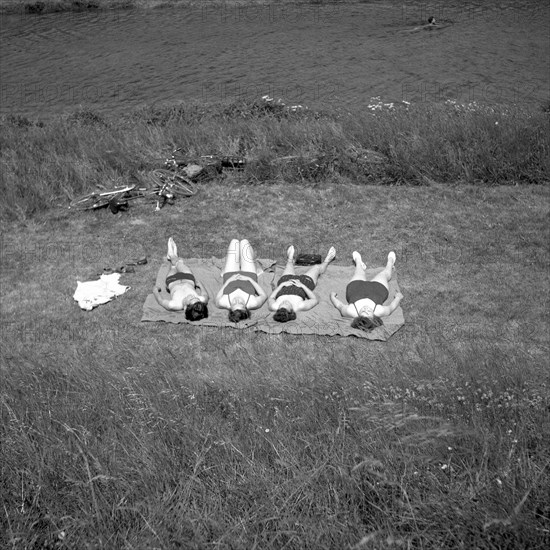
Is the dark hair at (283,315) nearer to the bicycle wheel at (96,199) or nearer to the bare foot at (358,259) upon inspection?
the bare foot at (358,259)

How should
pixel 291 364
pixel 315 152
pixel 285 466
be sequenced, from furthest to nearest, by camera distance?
pixel 315 152
pixel 291 364
pixel 285 466

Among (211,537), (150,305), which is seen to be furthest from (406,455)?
(150,305)

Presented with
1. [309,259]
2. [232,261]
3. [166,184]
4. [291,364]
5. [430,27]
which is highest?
[291,364]

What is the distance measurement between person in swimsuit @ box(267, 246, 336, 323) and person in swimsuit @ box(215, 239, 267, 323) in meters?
0.24

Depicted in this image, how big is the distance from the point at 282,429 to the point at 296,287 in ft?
15.6

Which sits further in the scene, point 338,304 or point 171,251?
point 171,251

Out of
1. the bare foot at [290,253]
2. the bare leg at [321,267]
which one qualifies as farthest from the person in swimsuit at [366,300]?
the bare foot at [290,253]

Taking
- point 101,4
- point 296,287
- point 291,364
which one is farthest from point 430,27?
point 291,364

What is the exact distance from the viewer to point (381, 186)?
12188mm

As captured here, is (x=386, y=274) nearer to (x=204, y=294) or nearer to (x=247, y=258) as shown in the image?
(x=247, y=258)

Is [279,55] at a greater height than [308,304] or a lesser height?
lesser

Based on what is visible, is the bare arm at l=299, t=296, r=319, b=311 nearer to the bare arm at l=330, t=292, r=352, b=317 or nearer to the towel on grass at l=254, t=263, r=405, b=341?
the towel on grass at l=254, t=263, r=405, b=341

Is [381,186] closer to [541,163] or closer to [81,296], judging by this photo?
[541,163]

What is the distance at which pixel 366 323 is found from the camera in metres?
8.02
